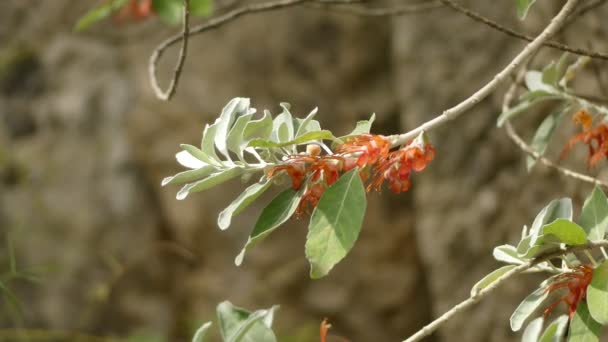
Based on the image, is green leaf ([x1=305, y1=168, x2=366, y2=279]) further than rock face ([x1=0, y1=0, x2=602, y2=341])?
No

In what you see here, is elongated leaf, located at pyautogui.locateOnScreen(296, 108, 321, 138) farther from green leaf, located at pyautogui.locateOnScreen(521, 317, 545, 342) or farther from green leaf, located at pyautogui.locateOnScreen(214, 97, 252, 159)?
green leaf, located at pyautogui.locateOnScreen(521, 317, 545, 342)

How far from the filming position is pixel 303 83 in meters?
2.30

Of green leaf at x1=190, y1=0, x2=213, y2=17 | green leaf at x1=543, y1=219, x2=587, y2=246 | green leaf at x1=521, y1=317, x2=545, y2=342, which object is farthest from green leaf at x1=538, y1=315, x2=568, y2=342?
green leaf at x1=190, y1=0, x2=213, y2=17

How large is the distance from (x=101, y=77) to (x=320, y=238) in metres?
2.01

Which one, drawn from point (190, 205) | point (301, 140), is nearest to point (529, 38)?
point (301, 140)

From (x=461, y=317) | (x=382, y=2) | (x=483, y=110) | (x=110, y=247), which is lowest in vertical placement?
(x=461, y=317)

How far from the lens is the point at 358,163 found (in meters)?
0.63

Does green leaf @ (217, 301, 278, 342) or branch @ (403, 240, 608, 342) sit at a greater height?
branch @ (403, 240, 608, 342)

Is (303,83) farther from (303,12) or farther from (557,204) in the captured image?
(557,204)

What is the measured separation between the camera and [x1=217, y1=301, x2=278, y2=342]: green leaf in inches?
26.3

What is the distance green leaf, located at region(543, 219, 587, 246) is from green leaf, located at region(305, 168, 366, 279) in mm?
151

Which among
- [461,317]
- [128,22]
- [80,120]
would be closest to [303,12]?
[128,22]

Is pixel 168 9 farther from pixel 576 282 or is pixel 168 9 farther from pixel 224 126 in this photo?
pixel 576 282

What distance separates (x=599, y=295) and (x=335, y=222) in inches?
8.8
